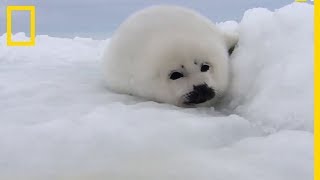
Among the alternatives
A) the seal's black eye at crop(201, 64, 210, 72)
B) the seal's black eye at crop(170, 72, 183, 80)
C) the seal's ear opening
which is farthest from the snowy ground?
the seal's black eye at crop(170, 72, 183, 80)

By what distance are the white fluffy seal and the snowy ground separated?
14 centimetres

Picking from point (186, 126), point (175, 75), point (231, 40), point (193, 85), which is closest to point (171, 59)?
point (175, 75)

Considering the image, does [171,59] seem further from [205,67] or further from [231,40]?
[231,40]

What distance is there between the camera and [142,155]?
6.98 feet

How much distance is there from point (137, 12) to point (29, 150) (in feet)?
7.31

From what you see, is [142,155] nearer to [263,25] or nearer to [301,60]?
[301,60]

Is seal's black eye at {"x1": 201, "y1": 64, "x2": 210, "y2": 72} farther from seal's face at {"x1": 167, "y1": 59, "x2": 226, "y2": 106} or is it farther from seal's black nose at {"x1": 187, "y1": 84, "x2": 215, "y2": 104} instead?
seal's black nose at {"x1": 187, "y1": 84, "x2": 215, "y2": 104}

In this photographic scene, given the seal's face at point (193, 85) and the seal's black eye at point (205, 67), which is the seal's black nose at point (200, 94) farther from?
the seal's black eye at point (205, 67)

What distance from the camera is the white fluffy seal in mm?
3350

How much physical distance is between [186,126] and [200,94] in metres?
0.85

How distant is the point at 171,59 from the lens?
11.0ft

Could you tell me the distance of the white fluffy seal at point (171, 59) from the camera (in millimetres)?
3350

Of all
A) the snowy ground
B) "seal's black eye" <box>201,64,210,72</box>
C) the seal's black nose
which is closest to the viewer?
the snowy ground

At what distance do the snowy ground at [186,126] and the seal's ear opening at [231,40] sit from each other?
3.6 inches
